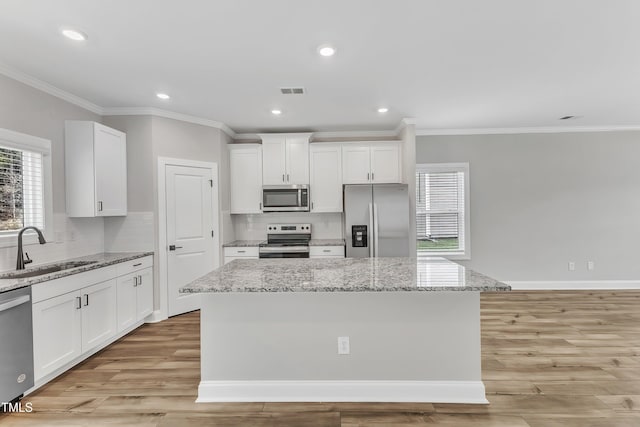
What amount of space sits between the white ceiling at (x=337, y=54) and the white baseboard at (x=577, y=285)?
Answer: 264cm

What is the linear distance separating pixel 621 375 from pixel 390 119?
3.54 metres

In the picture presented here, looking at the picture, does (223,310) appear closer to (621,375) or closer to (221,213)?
(221,213)

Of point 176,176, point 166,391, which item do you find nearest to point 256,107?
point 176,176

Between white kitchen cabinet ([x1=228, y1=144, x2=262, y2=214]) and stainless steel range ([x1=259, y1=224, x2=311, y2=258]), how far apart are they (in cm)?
47

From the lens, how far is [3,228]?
269 cm

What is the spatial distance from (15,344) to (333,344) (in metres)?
2.16

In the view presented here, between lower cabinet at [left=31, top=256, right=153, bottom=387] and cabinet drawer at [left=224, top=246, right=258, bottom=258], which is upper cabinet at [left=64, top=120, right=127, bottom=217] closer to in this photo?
lower cabinet at [left=31, top=256, right=153, bottom=387]

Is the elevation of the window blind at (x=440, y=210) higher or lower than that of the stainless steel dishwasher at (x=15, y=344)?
higher

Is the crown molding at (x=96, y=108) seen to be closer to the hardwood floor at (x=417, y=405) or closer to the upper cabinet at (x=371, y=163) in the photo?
the upper cabinet at (x=371, y=163)

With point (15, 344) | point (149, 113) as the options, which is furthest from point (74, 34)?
point (15, 344)

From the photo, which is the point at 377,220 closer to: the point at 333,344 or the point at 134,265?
the point at 333,344

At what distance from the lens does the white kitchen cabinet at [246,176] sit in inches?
191

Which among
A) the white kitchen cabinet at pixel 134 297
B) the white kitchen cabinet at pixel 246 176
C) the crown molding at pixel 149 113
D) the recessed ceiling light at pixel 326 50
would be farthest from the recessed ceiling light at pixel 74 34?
the white kitchen cabinet at pixel 246 176

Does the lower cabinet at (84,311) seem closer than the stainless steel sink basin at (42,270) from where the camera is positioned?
Yes
